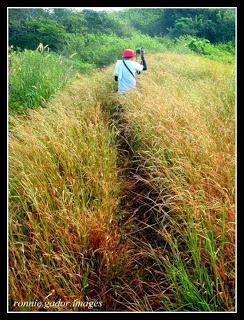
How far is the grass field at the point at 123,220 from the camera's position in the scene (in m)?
2.10

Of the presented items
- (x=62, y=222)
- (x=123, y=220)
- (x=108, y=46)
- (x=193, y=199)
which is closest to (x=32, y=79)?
(x=123, y=220)

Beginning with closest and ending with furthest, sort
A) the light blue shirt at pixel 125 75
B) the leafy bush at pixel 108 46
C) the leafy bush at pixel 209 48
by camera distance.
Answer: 1. the light blue shirt at pixel 125 75
2. the leafy bush at pixel 209 48
3. the leafy bush at pixel 108 46

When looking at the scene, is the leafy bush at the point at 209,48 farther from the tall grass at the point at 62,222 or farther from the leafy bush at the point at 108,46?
the tall grass at the point at 62,222

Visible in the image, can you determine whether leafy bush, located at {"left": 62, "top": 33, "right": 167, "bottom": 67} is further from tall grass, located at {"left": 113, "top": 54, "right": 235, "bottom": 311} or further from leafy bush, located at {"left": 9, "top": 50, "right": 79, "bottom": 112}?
tall grass, located at {"left": 113, "top": 54, "right": 235, "bottom": 311}

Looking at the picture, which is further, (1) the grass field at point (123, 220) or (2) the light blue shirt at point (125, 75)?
(2) the light blue shirt at point (125, 75)

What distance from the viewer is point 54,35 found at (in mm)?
8023

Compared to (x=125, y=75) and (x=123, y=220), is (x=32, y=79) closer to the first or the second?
(x=125, y=75)

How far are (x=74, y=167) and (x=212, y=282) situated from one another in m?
1.49

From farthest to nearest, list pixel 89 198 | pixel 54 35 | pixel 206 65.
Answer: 1. pixel 54 35
2. pixel 206 65
3. pixel 89 198

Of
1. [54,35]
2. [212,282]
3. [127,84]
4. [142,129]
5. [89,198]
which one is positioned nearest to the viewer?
[212,282]

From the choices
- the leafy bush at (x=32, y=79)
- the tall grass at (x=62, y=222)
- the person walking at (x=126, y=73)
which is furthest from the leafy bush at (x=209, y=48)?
the tall grass at (x=62, y=222)

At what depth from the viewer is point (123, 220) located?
9.07ft

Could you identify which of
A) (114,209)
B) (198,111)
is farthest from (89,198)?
(198,111)
